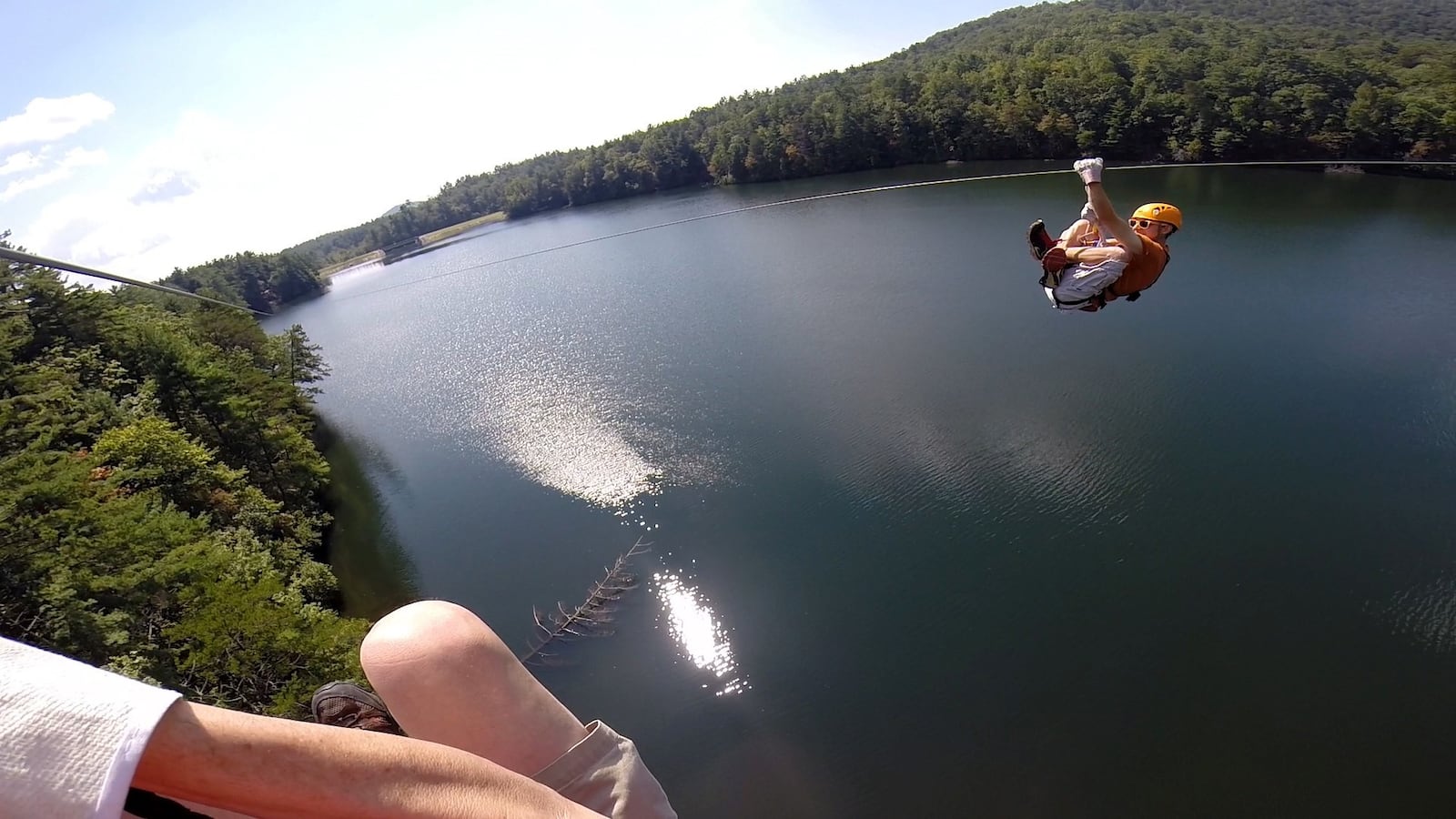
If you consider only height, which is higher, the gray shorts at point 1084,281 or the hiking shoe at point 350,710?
the gray shorts at point 1084,281

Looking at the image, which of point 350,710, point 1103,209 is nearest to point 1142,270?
point 1103,209

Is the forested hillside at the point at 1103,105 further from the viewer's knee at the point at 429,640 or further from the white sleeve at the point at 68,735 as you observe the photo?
the white sleeve at the point at 68,735

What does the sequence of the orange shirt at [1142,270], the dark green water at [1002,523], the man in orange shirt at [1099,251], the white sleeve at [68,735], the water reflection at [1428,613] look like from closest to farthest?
1. the white sleeve at [68,735]
2. the man in orange shirt at [1099,251]
3. the orange shirt at [1142,270]
4. the dark green water at [1002,523]
5. the water reflection at [1428,613]

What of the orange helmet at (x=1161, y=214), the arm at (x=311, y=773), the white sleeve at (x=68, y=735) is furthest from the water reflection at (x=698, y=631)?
the white sleeve at (x=68, y=735)

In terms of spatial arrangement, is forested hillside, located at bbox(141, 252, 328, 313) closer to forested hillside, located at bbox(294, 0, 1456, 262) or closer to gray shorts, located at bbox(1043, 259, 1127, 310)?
forested hillside, located at bbox(294, 0, 1456, 262)

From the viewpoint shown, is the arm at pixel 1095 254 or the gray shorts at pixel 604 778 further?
the arm at pixel 1095 254
